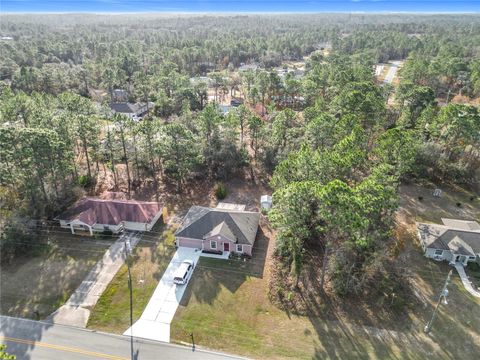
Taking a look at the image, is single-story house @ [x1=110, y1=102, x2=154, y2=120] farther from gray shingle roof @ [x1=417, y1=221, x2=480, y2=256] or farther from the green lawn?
gray shingle roof @ [x1=417, y1=221, x2=480, y2=256]

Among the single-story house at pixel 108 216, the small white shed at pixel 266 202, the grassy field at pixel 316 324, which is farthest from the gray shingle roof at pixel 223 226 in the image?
the single-story house at pixel 108 216

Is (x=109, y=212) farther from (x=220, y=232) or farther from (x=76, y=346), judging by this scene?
(x=76, y=346)

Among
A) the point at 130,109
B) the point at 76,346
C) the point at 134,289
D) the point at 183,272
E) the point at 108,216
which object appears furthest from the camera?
the point at 130,109

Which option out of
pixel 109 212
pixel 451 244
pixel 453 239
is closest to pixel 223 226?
pixel 109 212

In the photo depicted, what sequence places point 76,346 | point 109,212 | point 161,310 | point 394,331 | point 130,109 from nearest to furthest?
point 76,346 → point 394,331 → point 161,310 → point 109,212 → point 130,109

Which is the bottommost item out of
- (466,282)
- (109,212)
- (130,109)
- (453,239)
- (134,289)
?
(130,109)

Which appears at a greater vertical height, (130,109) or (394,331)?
(394,331)

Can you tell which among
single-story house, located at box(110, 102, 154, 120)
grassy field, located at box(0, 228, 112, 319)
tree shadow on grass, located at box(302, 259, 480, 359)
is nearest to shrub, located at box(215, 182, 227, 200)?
grassy field, located at box(0, 228, 112, 319)
